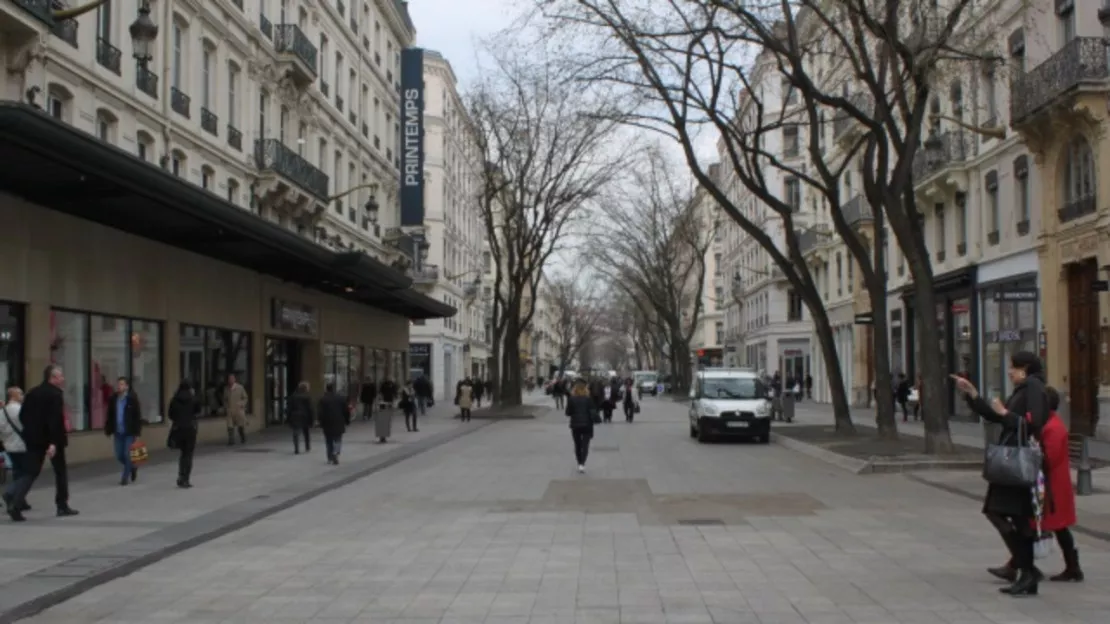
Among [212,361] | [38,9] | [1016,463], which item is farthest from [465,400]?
[1016,463]

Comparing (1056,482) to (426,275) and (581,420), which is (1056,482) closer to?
(581,420)

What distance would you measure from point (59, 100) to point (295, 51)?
45.1 feet

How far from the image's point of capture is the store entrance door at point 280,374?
3181 centimetres

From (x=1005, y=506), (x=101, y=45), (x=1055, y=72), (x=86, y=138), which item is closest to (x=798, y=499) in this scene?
(x=1005, y=506)

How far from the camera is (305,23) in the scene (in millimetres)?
36844

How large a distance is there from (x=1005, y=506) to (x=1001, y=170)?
24103mm

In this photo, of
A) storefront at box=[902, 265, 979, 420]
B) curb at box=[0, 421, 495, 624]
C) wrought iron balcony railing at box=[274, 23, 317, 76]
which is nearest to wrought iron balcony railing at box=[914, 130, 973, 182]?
storefront at box=[902, 265, 979, 420]

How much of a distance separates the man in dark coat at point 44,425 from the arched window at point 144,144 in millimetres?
12228

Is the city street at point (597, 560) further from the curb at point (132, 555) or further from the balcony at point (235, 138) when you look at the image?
the balcony at point (235, 138)

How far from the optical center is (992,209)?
3122 cm

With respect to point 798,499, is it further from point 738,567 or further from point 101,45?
point 101,45

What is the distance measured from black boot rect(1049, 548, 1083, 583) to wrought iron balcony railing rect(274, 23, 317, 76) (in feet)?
95.4

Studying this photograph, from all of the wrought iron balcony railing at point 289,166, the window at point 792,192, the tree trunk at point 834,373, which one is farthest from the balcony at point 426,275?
the tree trunk at point 834,373

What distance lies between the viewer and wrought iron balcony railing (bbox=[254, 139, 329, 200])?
104ft
